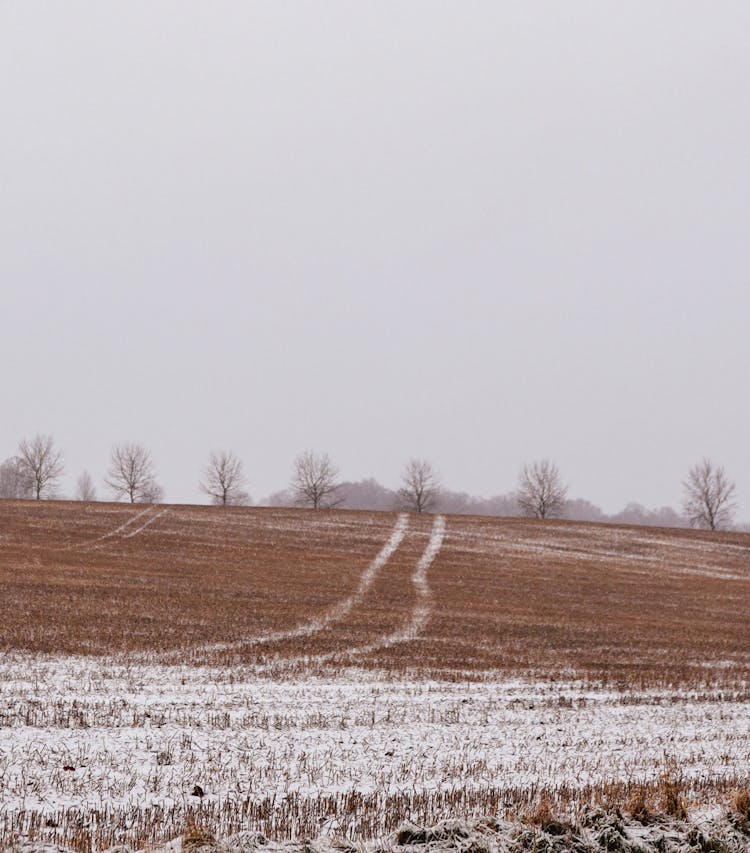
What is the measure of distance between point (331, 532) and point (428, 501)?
49.2m

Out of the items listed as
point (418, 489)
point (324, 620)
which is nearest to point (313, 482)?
point (418, 489)

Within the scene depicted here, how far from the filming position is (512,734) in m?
13.9

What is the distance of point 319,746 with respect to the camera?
12.2 m

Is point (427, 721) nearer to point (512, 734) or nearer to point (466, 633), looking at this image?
point (512, 734)

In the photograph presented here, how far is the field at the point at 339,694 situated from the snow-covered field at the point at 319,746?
57 millimetres

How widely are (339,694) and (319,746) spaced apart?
4321mm

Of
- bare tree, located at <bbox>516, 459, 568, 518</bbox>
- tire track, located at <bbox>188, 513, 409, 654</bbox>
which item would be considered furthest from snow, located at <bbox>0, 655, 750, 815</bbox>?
bare tree, located at <bbox>516, 459, 568, 518</bbox>

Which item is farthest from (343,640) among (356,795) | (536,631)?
(356,795)

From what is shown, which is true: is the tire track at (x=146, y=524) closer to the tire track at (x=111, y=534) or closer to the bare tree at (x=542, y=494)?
the tire track at (x=111, y=534)

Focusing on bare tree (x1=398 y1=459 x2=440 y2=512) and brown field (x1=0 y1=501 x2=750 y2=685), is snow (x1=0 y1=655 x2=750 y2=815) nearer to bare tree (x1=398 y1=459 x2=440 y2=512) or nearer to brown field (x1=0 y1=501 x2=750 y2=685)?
brown field (x1=0 y1=501 x2=750 y2=685)

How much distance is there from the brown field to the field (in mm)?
190

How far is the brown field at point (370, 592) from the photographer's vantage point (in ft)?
71.3

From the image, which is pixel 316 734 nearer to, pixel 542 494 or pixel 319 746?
pixel 319 746

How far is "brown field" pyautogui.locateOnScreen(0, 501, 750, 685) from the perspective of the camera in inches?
856
